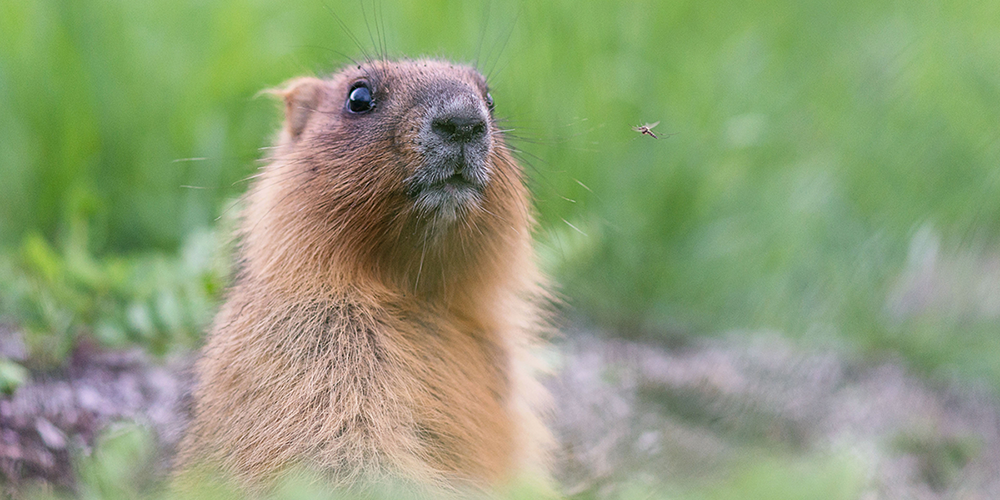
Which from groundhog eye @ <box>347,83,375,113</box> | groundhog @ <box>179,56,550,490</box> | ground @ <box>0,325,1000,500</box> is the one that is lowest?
ground @ <box>0,325,1000,500</box>

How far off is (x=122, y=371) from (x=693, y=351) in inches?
150

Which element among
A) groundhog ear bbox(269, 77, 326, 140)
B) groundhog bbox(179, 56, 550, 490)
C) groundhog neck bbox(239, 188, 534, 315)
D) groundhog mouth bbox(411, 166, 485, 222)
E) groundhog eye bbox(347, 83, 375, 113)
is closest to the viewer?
groundhog bbox(179, 56, 550, 490)

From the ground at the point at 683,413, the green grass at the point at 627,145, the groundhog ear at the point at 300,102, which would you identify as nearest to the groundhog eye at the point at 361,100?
the groundhog ear at the point at 300,102

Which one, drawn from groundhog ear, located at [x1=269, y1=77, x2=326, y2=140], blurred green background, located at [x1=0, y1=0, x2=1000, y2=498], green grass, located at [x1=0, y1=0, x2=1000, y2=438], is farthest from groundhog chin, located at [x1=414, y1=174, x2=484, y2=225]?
green grass, located at [x1=0, y1=0, x2=1000, y2=438]

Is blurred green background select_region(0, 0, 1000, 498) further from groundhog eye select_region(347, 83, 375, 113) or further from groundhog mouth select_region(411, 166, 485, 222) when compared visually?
groundhog mouth select_region(411, 166, 485, 222)

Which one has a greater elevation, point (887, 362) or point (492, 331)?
point (492, 331)

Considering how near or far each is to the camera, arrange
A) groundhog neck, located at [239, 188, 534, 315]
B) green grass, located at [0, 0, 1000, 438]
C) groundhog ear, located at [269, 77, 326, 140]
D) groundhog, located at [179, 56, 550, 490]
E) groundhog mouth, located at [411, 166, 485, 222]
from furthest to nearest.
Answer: green grass, located at [0, 0, 1000, 438], groundhog ear, located at [269, 77, 326, 140], groundhog neck, located at [239, 188, 534, 315], groundhog mouth, located at [411, 166, 485, 222], groundhog, located at [179, 56, 550, 490]

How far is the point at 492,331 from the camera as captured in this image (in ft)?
13.6

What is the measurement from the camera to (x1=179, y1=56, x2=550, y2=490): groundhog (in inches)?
132

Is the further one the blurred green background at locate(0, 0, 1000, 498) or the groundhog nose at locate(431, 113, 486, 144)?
the blurred green background at locate(0, 0, 1000, 498)

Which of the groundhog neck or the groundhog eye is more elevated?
the groundhog eye

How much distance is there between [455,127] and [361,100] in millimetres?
686

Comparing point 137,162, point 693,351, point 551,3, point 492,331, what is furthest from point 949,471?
point 137,162

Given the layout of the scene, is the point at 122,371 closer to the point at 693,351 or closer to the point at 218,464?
the point at 218,464
